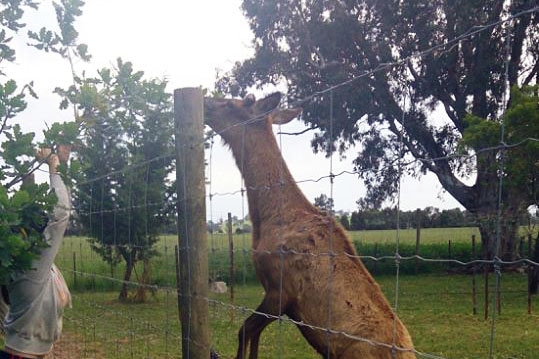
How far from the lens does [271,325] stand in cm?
1198

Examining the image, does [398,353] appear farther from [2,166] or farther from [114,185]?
[114,185]

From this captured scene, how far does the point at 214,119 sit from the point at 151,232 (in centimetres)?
309

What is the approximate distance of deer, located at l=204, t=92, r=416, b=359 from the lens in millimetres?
3732

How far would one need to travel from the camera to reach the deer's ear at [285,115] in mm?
5656

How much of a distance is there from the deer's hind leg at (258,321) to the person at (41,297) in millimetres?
1173

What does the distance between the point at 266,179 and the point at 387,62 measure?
1658 cm

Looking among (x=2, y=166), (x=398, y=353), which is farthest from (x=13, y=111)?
(x=398, y=353)

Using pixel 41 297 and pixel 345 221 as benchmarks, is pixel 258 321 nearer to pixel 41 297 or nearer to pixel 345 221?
pixel 345 221

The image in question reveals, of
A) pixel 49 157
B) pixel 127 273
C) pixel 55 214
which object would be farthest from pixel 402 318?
pixel 49 157

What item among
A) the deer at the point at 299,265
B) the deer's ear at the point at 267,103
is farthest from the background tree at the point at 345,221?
the deer's ear at the point at 267,103

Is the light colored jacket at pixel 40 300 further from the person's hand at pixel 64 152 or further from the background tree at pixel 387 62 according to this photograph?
the background tree at pixel 387 62

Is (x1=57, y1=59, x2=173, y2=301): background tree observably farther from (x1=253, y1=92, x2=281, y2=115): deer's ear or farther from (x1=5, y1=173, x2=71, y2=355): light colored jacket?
(x1=253, y1=92, x2=281, y2=115): deer's ear

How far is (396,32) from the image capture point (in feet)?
68.3

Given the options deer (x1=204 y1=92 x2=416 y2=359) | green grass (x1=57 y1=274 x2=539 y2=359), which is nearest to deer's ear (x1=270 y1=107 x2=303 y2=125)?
deer (x1=204 y1=92 x2=416 y2=359)
